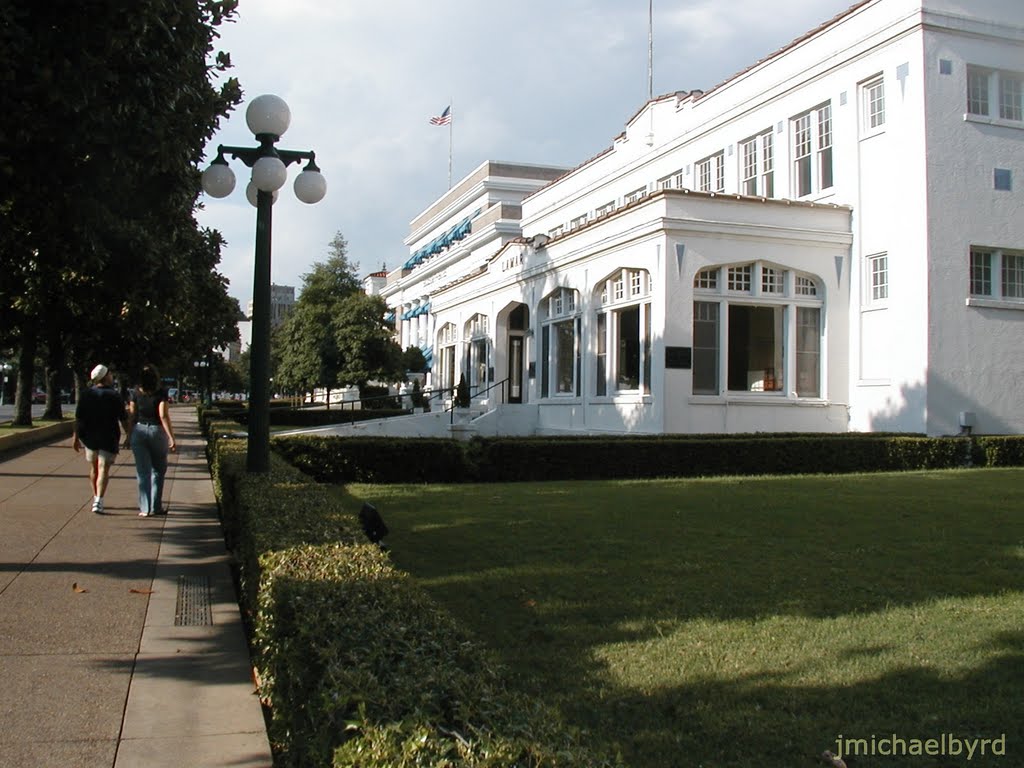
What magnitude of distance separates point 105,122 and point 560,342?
1841 centimetres

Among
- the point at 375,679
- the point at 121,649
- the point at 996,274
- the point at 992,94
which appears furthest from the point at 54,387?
the point at 375,679

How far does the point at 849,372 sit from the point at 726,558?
14.2 m

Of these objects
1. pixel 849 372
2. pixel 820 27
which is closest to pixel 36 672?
pixel 849 372

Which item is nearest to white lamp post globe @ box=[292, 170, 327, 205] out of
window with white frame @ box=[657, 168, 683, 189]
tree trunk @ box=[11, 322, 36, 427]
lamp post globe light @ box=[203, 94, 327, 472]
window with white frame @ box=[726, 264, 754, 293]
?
lamp post globe light @ box=[203, 94, 327, 472]

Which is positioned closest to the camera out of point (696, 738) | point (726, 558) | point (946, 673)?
point (696, 738)

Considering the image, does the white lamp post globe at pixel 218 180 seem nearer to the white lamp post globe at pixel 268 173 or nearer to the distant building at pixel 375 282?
the white lamp post globe at pixel 268 173

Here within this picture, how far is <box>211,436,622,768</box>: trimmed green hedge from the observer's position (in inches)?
96.0

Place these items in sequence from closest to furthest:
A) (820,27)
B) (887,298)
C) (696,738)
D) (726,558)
A: (696,738) < (726,558) < (887,298) < (820,27)

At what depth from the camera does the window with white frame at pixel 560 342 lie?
2408 cm

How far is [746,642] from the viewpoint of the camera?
211 inches

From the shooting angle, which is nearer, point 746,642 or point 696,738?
point 696,738

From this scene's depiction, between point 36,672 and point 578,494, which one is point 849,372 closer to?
point 578,494

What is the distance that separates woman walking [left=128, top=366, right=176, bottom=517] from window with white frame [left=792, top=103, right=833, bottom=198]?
1672 cm

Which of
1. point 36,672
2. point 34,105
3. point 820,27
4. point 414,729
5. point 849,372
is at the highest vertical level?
point 820,27
